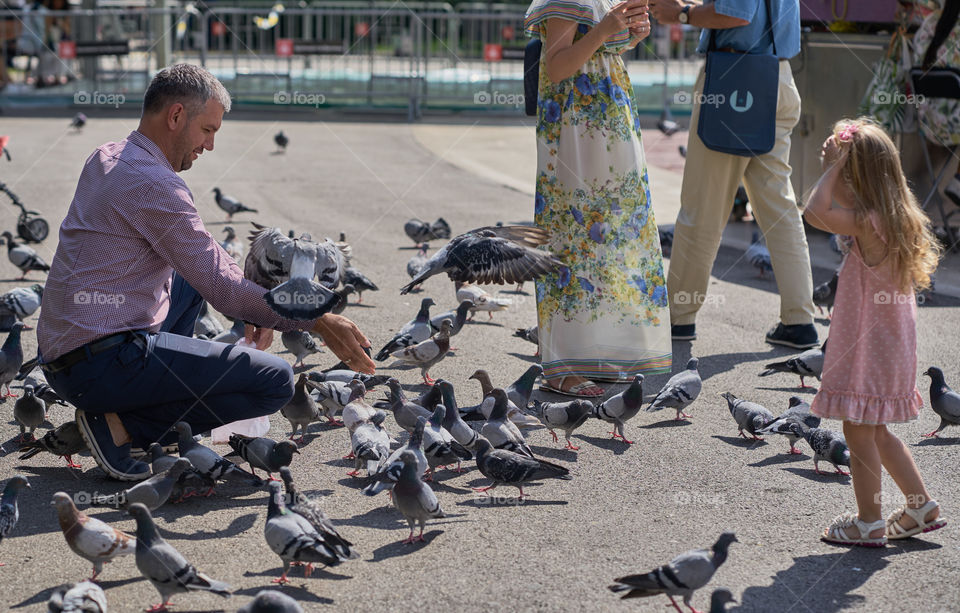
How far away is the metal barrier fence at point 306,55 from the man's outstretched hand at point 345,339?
15.7 m

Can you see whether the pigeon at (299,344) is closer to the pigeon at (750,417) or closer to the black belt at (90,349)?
the black belt at (90,349)

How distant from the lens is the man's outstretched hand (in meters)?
4.70

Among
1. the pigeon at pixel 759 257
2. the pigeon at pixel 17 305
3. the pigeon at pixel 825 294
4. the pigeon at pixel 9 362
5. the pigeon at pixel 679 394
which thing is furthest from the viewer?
the pigeon at pixel 759 257

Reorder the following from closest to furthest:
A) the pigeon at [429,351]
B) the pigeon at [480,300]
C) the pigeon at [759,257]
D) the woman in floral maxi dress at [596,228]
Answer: the woman in floral maxi dress at [596,228] < the pigeon at [429,351] < the pigeon at [480,300] < the pigeon at [759,257]

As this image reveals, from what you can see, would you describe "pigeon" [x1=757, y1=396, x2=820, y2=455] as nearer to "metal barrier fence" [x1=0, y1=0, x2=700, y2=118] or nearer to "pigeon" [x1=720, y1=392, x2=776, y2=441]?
"pigeon" [x1=720, y1=392, x2=776, y2=441]

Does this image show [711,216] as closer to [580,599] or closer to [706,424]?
[706,424]

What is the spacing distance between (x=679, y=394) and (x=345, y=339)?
1906mm

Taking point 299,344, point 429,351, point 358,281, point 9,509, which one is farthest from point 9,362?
point 358,281

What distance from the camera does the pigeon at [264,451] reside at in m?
4.64

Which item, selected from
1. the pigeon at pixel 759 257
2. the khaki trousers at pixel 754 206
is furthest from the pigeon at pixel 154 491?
the pigeon at pixel 759 257

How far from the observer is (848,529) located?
4.10 metres

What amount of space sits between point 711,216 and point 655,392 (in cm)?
134

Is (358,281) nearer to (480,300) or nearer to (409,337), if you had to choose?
(480,300)

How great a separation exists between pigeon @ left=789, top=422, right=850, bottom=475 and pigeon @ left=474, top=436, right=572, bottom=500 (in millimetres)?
1155
